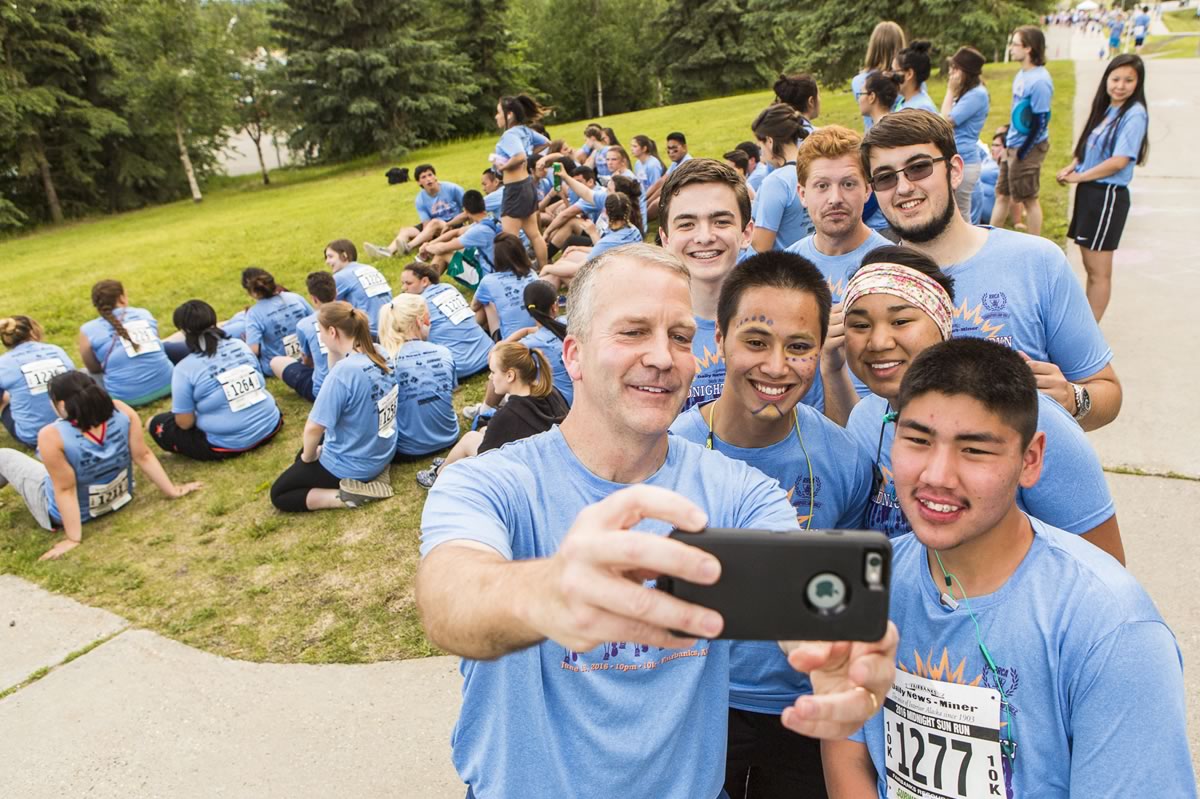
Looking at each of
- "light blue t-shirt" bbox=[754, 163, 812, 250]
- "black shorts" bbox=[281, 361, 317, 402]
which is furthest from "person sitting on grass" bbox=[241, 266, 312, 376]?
"light blue t-shirt" bbox=[754, 163, 812, 250]

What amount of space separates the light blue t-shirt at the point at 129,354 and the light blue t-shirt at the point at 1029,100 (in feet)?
31.4

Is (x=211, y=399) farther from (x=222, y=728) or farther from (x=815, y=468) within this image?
(x=815, y=468)

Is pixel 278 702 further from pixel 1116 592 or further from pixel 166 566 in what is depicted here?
pixel 1116 592

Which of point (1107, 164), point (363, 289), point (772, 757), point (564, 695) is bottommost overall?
point (772, 757)

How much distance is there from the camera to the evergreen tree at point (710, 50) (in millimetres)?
41906

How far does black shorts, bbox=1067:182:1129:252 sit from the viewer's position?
5.65 metres

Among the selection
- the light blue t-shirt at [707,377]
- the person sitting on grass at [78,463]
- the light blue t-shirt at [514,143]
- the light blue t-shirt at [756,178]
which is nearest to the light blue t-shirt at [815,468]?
the light blue t-shirt at [707,377]

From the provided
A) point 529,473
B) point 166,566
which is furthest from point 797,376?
point 166,566

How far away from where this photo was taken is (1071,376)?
2.76 meters

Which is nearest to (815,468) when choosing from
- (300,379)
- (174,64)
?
(300,379)

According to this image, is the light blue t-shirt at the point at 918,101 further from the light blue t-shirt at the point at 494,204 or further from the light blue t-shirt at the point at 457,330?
the light blue t-shirt at the point at 494,204

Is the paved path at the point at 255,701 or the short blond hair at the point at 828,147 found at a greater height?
the short blond hair at the point at 828,147

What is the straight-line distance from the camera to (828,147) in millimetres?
3641

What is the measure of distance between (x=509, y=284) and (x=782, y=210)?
3599mm
